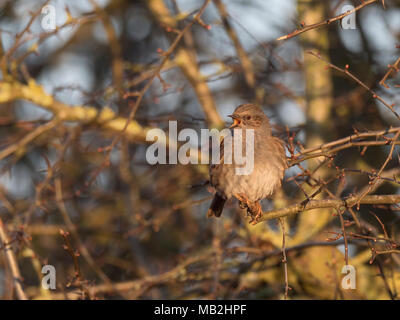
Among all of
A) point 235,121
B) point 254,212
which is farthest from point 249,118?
point 254,212

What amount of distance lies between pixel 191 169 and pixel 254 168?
254 centimetres

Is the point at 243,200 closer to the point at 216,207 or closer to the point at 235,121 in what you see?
the point at 216,207

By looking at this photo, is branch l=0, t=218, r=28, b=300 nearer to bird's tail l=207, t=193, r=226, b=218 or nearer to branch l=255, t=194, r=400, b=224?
bird's tail l=207, t=193, r=226, b=218

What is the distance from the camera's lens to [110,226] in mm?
9234

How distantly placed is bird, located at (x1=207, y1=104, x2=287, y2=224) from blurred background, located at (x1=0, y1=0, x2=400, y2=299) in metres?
0.27

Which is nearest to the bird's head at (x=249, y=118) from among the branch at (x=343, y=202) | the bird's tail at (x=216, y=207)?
the bird's tail at (x=216, y=207)

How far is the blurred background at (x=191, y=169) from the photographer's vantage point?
18.4ft

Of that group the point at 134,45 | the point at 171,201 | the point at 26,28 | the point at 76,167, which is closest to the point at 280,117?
the point at 171,201

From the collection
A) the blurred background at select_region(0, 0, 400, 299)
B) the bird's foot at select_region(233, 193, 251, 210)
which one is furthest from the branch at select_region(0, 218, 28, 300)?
the bird's foot at select_region(233, 193, 251, 210)

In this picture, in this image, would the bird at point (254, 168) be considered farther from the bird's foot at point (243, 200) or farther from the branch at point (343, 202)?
the branch at point (343, 202)

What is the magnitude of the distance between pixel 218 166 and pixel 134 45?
7107mm

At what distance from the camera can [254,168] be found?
16.7 ft

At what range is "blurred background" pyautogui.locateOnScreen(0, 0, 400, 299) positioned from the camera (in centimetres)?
560
